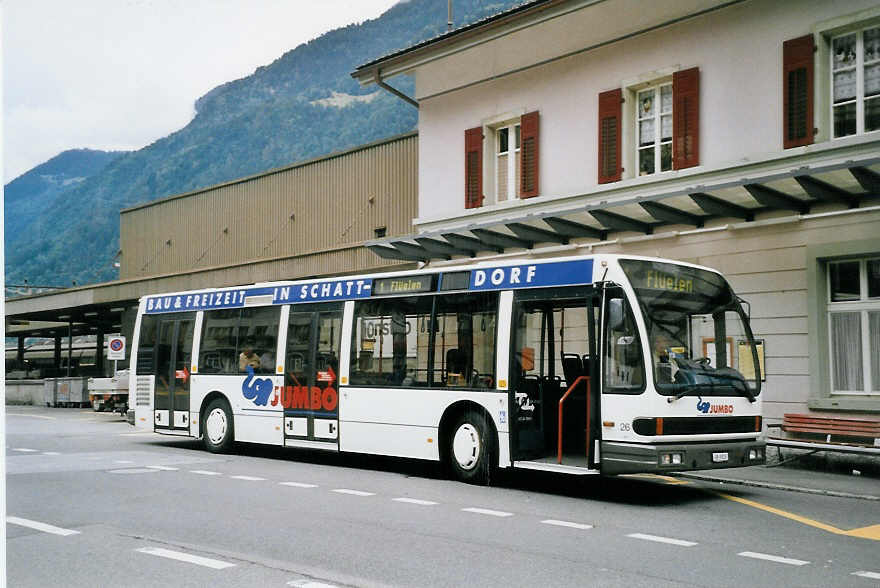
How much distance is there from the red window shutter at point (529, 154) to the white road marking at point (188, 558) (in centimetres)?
1442

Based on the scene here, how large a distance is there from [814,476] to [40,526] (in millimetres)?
10392

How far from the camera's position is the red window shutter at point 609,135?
1861cm

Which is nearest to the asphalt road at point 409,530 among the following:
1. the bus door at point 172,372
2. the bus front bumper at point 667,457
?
the bus front bumper at point 667,457

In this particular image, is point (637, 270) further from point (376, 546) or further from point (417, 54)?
point (417, 54)

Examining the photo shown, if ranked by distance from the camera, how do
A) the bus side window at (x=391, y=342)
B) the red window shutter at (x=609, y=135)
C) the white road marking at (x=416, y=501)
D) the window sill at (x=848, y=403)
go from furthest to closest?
the red window shutter at (x=609, y=135) < the window sill at (x=848, y=403) < the bus side window at (x=391, y=342) < the white road marking at (x=416, y=501)

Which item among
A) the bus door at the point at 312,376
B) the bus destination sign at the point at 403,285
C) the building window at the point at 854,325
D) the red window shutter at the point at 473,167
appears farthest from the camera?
the red window shutter at the point at 473,167

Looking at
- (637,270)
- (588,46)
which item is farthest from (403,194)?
(637,270)

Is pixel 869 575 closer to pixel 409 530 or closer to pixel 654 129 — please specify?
pixel 409 530

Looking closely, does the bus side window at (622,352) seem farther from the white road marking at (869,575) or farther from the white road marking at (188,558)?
the white road marking at (188,558)

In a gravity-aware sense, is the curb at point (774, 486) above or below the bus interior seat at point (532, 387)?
below

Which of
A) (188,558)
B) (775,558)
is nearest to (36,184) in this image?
(188,558)

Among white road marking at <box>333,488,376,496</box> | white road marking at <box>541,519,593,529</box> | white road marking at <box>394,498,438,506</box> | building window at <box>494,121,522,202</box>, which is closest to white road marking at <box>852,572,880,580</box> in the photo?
white road marking at <box>541,519,593,529</box>

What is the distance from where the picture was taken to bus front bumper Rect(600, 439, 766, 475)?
10.0 m

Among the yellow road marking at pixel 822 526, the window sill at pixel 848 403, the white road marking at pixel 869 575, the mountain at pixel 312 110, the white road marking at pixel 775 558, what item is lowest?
the yellow road marking at pixel 822 526
